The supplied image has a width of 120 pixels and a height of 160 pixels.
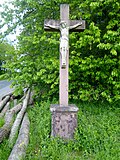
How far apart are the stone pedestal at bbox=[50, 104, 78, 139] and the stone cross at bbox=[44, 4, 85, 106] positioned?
0.85 ft

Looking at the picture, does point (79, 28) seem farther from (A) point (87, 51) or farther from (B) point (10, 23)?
(B) point (10, 23)

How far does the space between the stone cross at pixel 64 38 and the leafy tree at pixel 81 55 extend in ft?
3.22

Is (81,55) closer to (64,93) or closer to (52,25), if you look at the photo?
(52,25)

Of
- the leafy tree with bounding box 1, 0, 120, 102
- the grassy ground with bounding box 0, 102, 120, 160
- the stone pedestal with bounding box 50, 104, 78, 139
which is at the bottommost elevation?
the grassy ground with bounding box 0, 102, 120, 160

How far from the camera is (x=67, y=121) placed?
454 centimetres

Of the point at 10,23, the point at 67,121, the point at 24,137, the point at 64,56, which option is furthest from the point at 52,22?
the point at 10,23

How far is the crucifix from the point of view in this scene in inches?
178

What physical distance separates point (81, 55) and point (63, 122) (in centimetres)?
286

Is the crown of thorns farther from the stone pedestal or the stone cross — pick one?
the stone pedestal

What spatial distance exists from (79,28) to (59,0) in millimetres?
2261

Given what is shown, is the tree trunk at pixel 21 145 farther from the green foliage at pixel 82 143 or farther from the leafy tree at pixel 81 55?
the leafy tree at pixel 81 55

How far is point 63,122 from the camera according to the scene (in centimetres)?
452

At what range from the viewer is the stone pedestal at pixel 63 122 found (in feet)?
14.8

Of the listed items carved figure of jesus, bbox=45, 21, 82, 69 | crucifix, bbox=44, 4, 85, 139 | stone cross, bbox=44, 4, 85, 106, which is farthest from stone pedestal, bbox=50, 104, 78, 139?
carved figure of jesus, bbox=45, 21, 82, 69
